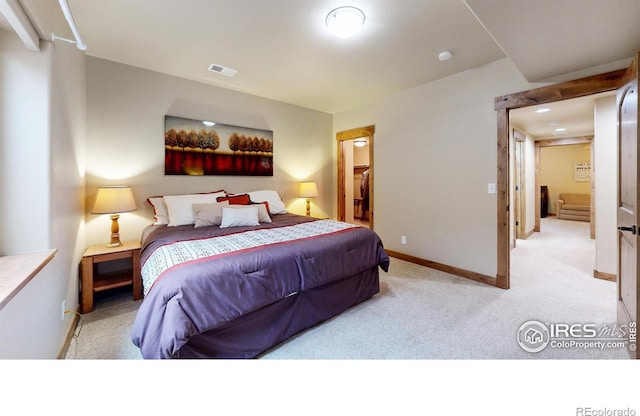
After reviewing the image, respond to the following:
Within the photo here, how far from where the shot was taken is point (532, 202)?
230 inches

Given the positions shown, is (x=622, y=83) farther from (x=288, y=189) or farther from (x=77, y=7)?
(x=77, y=7)

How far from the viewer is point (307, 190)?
14.2 ft

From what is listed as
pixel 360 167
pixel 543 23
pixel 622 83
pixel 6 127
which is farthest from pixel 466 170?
pixel 360 167

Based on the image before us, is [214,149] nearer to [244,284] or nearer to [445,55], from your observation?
[244,284]

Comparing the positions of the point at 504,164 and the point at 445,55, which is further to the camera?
the point at 504,164

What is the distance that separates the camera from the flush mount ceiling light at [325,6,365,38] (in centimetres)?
197

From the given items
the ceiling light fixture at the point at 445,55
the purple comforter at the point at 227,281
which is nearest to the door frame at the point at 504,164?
the ceiling light fixture at the point at 445,55

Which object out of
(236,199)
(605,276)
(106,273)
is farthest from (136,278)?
(605,276)

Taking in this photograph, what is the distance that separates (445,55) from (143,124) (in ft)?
11.2

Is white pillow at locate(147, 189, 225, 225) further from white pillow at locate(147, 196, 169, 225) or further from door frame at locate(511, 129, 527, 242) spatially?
door frame at locate(511, 129, 527, 242)

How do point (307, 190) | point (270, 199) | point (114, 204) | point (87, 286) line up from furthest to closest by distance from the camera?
point (307, 190) → point (270, 199) → point (114, 204) → point (87, 286)

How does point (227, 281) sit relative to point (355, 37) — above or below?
below

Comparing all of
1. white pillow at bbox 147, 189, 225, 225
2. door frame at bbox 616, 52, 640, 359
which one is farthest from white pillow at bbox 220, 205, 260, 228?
door frame at bbox 616, 52, 640, 359
